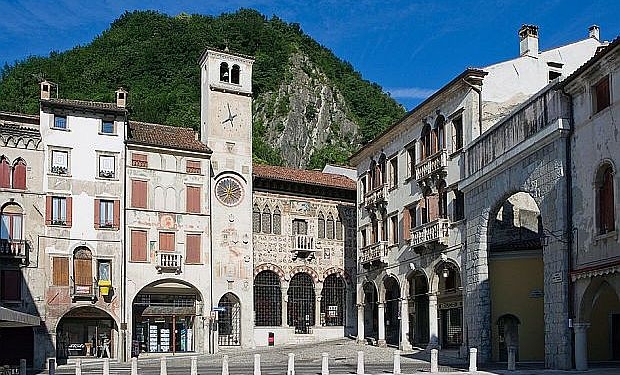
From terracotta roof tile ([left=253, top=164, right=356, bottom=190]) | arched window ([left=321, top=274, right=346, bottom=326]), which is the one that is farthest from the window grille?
terracotta roof tile ([left=253, top=164, right=356, bottom=190])

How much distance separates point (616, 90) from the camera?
2258cm

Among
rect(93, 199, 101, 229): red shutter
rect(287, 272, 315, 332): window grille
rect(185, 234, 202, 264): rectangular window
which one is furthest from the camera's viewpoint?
rect(287, 272, 315, 332): window grille

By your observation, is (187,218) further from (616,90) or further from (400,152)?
(616,90)

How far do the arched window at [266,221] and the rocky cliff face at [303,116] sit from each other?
1490 inches

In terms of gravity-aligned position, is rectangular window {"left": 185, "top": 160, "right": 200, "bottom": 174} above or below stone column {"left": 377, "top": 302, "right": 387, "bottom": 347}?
above

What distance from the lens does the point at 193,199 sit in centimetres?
4669

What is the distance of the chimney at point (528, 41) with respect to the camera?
123ft

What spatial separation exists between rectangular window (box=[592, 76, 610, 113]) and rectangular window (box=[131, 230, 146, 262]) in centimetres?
2778

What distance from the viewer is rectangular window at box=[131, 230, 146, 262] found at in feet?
147

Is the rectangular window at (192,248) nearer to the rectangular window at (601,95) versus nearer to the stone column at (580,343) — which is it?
the stone column at (580,343)

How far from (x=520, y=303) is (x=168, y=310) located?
2126cm

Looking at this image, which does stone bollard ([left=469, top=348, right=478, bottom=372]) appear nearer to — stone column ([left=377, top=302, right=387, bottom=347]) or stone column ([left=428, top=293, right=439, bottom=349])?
stone column ([left=428, top=293, right=439, bottom=349])

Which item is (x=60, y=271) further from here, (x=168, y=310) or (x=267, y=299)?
(x=267, y=299)

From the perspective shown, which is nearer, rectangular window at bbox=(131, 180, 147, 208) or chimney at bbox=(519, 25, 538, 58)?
chimney at bbox=(519, 25, 538, 58)
